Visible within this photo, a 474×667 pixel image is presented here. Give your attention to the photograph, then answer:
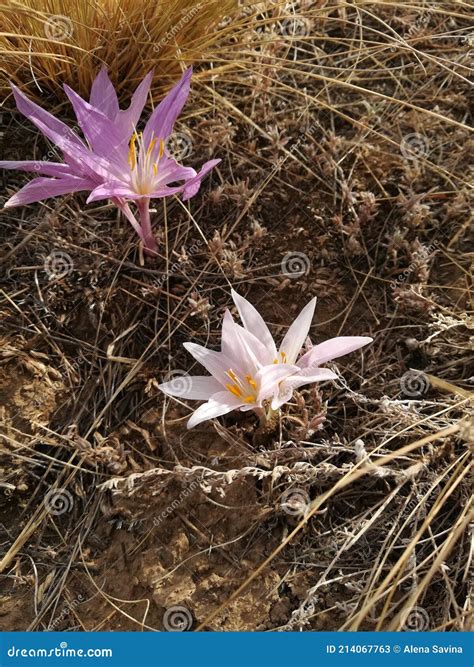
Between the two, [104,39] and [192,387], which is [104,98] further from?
[192,387]

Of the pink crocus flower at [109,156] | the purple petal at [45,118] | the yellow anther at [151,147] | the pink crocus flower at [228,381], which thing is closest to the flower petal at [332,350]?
the pink crocus flower at [228,381]

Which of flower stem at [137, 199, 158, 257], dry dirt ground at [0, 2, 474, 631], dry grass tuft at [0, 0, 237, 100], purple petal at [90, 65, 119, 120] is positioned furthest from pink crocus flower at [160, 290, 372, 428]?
dry grass tuft at [0, 0, 237, 100]

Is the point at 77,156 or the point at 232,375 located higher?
the point at 77,156

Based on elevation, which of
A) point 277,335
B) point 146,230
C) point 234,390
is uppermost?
point 146,230

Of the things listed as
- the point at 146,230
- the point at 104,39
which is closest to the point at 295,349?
the point at 146,230

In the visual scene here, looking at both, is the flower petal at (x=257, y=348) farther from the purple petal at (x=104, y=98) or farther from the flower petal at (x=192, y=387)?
the purple petal at (x=104, y=98)

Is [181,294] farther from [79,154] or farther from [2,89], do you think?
[2,89]

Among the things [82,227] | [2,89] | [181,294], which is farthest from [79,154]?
[2,89]
